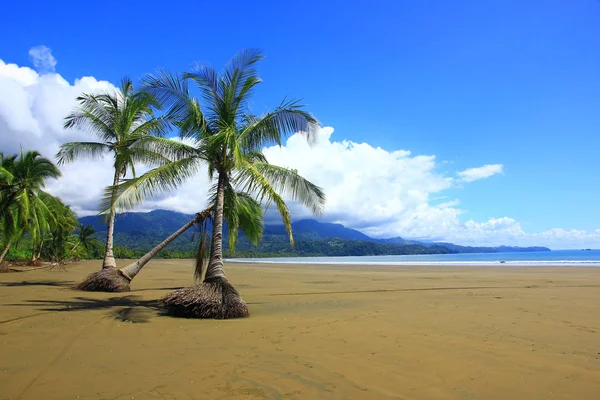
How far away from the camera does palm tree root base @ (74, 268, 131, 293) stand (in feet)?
44.0

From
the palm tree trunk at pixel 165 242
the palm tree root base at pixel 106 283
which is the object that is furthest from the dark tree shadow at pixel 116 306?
the palm tree trunk at pixel 165 242

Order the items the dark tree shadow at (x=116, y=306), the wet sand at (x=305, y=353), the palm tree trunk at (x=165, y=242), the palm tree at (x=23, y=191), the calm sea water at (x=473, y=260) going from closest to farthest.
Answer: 1. the wet sand at (x=305, y=353)
2. the dark tree shadow at (x=116, y=306)
3. the palm tree trunk at (x=165, y=242)
4. the palm tree at (x=23, y=191)
5. the calm sea water at (x=473, y=260)

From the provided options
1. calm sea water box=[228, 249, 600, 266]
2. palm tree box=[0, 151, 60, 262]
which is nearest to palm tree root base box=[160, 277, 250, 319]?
palm tree box=[0, 151, 60, 262]

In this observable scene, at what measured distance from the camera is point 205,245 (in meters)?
12.9

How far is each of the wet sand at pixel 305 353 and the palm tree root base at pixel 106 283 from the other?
3004 mm

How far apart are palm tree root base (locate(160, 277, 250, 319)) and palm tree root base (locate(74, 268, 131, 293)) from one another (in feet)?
17.1

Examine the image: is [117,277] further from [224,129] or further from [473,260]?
[473,260]

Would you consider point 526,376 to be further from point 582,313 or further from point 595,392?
point 582,313

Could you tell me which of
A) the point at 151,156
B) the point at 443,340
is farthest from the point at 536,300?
the point at 151,156

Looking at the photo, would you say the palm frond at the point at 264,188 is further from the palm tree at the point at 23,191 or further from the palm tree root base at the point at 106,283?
the palm tree at the point at 23,191

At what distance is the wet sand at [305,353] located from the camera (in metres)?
4.35

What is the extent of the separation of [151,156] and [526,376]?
36.1ft

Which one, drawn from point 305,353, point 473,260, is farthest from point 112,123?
point 473,260

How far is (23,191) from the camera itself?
20188 mm
